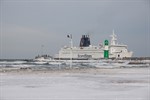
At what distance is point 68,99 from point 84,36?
299 ft

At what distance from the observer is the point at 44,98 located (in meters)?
10.0

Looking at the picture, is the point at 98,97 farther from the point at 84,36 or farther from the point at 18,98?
the point at 84,36

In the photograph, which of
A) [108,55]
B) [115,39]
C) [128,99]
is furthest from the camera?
[115,39]

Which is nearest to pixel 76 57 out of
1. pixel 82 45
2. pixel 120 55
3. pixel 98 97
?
pixel 82 45

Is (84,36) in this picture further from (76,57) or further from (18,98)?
(18,98)

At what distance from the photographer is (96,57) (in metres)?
98.0

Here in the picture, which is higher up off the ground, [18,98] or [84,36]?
[84,36]

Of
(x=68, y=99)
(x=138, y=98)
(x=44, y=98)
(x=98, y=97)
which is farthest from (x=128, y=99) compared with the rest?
(x=44, y=98)

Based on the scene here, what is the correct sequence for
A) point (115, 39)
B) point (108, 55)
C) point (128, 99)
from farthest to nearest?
point (115, 39), point (108, 55), point (128, 99)

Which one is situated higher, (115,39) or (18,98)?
(115,39)

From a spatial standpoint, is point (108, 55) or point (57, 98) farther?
point (108, 55)

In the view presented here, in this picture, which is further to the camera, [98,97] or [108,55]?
[108,55]

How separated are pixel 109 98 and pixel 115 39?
92788 millimetres

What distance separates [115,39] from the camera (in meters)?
102
